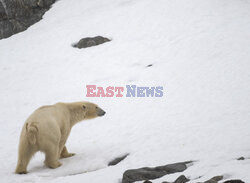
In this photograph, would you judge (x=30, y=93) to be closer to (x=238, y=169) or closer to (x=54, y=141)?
(x=54, y=141)

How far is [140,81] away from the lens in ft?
51.1

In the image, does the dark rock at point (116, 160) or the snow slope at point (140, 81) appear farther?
the dark rock at point (116, 160)

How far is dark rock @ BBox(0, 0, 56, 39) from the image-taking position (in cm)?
2528

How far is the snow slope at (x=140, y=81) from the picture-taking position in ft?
26.5

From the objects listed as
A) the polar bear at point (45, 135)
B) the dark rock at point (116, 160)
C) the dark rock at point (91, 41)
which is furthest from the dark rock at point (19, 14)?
the dark rock at point (116, 160)

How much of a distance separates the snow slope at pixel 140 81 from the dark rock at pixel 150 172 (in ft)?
0.96

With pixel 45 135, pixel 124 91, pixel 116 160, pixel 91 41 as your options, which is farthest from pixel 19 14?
pixel 116 160

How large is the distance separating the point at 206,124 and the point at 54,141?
4783mm

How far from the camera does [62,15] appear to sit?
2633cm

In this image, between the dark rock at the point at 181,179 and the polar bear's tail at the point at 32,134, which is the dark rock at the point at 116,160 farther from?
the dark rock at the point at 181,179

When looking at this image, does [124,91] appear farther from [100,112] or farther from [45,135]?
[45,135]

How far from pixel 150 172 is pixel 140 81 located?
30.8ft

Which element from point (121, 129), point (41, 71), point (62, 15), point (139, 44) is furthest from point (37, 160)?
point (62, 15)

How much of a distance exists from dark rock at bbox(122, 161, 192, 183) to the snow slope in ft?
0.96
